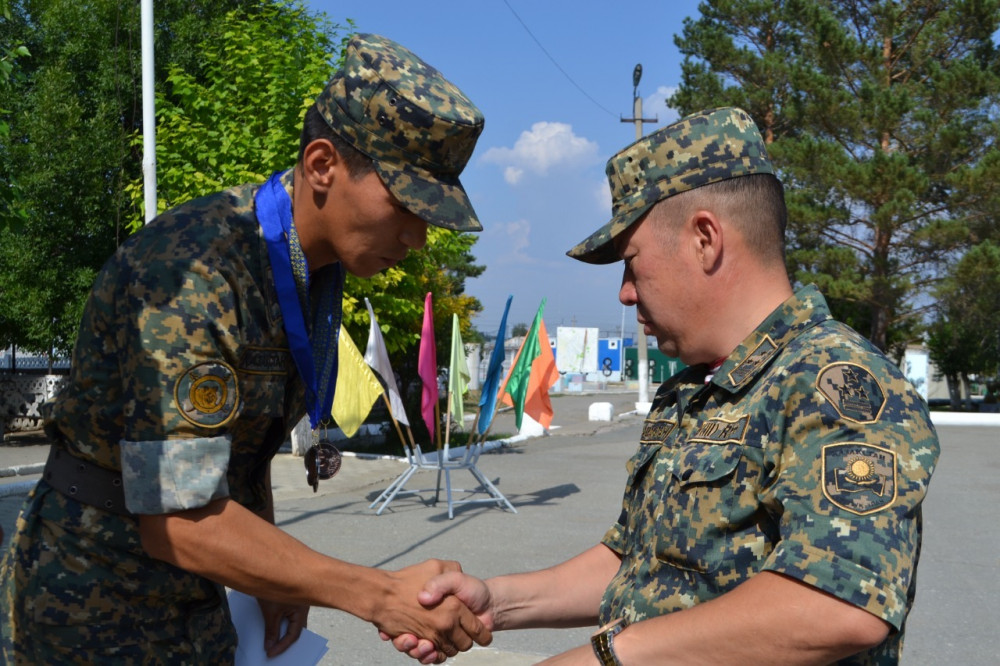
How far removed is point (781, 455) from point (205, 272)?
1.17 m

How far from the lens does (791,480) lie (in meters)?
1.58

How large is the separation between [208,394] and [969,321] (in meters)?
29.8

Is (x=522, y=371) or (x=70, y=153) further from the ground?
(x=70, y=153)

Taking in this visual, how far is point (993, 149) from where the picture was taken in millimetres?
25453

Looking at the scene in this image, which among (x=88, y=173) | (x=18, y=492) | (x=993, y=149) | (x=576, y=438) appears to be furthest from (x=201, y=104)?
(x=993, y=149)

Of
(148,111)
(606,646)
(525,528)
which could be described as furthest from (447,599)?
(148,111)

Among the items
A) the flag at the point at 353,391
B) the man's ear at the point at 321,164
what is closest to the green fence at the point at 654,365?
the flag at the point at 353,391

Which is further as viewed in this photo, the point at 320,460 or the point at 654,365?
the point at 654,365

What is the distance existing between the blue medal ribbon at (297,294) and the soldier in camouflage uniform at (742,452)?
0.65 meters

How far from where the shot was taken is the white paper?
2404mm

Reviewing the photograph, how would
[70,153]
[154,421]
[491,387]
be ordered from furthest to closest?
[70,153]
[491,387]
[154,421]

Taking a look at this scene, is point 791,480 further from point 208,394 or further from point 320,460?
point 320,460

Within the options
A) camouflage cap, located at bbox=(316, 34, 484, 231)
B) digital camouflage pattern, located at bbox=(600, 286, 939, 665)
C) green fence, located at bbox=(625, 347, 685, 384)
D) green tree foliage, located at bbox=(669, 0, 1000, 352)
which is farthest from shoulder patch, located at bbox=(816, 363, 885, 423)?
green fence, located at bbox=(625, 347, 685, 384)

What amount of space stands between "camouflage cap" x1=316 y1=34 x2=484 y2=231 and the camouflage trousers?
0.96 meters
